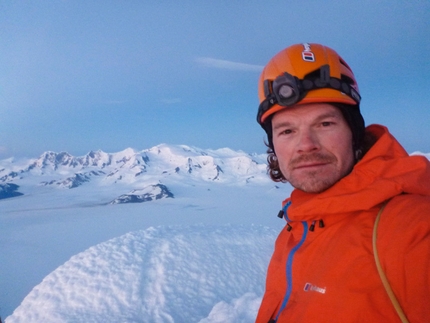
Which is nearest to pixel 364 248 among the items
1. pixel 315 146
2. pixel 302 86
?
pixel 315 146

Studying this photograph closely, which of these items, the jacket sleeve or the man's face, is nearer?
the jacket sleeve

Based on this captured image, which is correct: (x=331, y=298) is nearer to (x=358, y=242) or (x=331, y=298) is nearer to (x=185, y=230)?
(x=358, y=242)

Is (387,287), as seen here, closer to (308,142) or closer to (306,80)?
(308,142)

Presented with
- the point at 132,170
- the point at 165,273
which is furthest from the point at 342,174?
the point at 132,170

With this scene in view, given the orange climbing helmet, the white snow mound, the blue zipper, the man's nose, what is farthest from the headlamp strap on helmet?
the white snow mound

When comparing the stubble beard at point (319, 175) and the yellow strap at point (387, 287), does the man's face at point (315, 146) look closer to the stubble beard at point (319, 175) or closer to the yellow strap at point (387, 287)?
the stubble beard at point (319, 175)

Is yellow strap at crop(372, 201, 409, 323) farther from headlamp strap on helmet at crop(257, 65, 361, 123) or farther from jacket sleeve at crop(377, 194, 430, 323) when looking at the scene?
headlamp strap on helmet at crop(257, 65, 361, 123)

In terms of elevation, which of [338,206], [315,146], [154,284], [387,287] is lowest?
[154,284]
